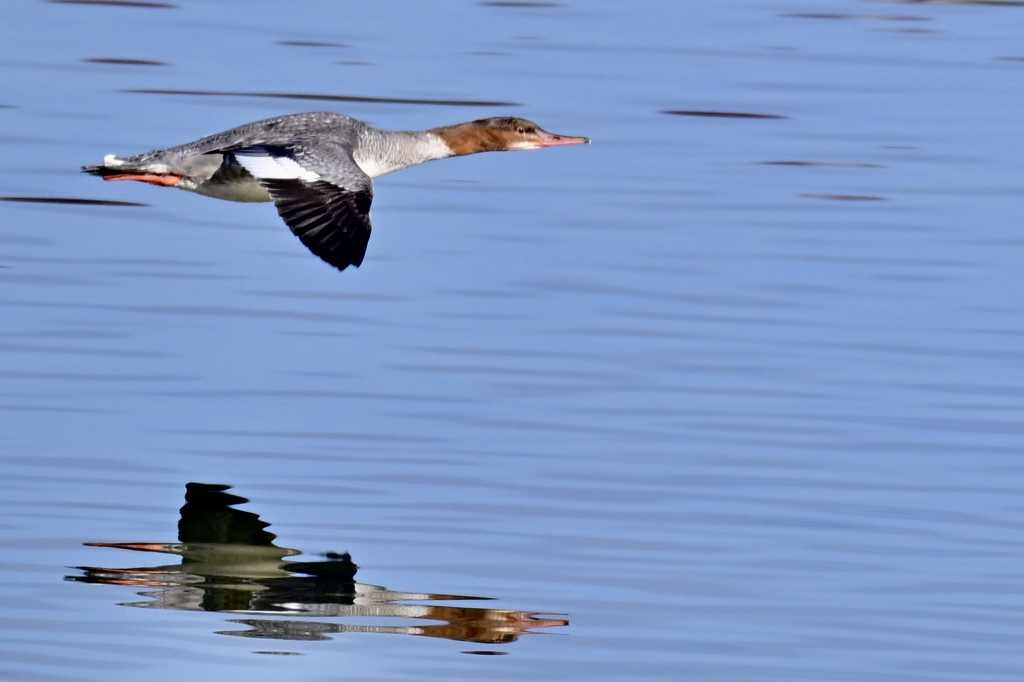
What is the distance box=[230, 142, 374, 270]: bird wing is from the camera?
333 inches

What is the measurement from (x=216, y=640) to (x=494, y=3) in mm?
11061

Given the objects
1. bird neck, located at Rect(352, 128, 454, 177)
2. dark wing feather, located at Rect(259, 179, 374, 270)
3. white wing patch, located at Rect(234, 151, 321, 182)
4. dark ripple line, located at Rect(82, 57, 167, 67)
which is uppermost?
dark ripple line, located at Rect(82, 57, 167, 67)

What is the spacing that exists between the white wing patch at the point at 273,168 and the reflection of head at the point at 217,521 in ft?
4.90

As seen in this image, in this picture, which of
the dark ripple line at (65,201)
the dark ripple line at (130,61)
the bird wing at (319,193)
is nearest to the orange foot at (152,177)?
the bird wing at (319,193)

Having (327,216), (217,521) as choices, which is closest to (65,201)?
(327,216)

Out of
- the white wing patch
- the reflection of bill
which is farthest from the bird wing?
the reflection of bill

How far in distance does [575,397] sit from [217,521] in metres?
1.99

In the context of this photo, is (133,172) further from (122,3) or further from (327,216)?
(122,3)

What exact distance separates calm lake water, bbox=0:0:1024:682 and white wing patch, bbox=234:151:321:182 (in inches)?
37.8

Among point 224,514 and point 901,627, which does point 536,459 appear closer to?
point 224,514

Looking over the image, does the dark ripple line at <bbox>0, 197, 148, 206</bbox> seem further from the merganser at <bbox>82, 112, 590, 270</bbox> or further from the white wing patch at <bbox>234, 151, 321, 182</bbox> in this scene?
the white wing patch at <bbox>234, 151, 321, 182</bbox>

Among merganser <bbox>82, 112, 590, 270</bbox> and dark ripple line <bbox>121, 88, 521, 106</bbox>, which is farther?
dark ripple line <bbox>121, 88, 521, 106</bbox>

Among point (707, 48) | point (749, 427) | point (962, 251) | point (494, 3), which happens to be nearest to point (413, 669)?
point (749, 427)

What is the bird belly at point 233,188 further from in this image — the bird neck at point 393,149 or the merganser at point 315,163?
the bird neck at point 393,149
